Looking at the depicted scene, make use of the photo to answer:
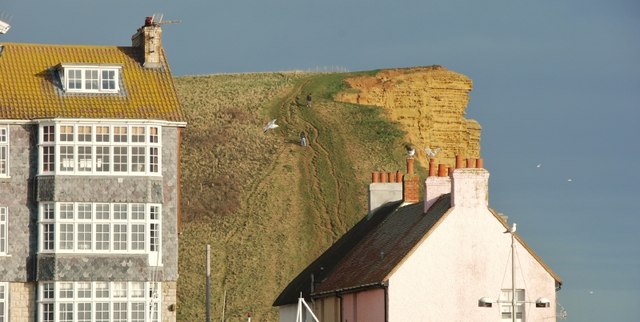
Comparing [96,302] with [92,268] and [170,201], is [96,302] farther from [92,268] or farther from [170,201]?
[170,201]

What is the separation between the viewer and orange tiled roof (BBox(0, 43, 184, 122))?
2899 inches

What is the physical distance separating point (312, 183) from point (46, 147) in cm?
6957

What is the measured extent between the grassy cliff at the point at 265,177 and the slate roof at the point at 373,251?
3541cm

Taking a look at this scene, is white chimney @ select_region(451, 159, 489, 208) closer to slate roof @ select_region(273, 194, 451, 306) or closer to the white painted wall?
the white painted wall

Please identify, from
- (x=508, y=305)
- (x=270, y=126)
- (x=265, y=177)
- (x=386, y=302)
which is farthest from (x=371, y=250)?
(x=270, y=126)

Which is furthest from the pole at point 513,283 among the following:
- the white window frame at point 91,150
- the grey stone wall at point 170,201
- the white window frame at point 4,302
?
the white window frame at point 4,302

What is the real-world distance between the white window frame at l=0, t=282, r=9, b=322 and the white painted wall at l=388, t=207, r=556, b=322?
18016 millimetres

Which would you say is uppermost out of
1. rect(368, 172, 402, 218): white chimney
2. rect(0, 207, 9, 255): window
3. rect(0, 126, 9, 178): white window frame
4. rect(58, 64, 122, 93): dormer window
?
rect(58, 64, 122, 93): dormer window

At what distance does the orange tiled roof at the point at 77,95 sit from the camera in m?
73.6

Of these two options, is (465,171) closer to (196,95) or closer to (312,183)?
(312,183)

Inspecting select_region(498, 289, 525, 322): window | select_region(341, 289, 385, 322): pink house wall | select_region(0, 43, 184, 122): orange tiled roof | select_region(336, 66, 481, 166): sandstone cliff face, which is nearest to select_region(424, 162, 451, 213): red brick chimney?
select_region(341, 289, 385, 322): pink house wall

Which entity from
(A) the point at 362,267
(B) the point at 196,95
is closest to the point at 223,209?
(B) the point at 196,95

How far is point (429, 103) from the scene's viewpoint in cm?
16275

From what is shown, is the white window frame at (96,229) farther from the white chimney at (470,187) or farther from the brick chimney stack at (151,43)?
the white chimney at (470,187)
